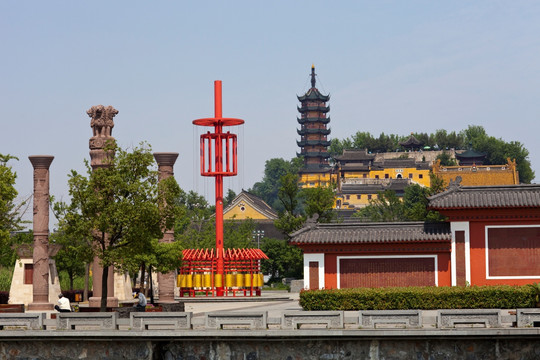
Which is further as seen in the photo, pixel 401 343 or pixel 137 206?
pixel 137 206

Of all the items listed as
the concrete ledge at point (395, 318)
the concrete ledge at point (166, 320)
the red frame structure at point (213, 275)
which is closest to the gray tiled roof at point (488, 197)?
the concrete ledge at point (395, 318)

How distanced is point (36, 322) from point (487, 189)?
20.0 metres

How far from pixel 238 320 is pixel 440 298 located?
392 inches

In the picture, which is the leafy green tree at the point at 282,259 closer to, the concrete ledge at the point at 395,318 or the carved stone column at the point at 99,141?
the carved stone column at the point at 99,141

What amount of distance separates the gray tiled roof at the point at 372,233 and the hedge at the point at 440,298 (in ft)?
17.1

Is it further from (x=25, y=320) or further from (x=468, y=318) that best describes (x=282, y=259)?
(x=468, y=318)

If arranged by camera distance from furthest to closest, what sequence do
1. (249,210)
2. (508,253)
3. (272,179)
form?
(272,179) → (249,210) → (508,253)

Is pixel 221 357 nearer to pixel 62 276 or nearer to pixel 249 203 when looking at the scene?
pixel 62 276

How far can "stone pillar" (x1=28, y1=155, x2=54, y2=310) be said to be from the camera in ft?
122

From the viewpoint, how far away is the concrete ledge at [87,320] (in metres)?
24.0

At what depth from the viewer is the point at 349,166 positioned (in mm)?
141125

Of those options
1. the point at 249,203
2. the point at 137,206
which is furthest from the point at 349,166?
the point at 137,206

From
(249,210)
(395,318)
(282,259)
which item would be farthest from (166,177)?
(249,210)

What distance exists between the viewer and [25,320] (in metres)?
24.5
